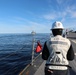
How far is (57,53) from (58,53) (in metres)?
0.02

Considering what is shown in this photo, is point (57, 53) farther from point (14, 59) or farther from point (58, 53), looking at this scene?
point (14, 59)

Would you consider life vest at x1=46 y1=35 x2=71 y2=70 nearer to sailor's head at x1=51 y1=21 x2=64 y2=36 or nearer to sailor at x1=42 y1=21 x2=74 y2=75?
sailor at x1=42 y1=21 x2=74 y2=75

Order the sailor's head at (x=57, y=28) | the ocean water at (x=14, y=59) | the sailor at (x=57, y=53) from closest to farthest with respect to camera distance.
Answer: the sailor at (x=57, y=53) < the sailor's head at (x=57, y=28) < the ocean water at (x=14, y=59)

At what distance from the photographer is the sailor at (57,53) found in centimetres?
368

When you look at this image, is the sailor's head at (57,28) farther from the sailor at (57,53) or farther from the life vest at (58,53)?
the life vest at (58,53)

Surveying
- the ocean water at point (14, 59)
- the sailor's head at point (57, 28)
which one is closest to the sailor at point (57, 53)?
the sailor's head at point (57, 28)

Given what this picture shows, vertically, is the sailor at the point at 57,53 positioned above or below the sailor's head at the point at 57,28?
below

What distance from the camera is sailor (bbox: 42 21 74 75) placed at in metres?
3.68

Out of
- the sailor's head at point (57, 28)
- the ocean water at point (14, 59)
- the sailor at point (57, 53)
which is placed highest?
the sailor's head at point (57, 28)

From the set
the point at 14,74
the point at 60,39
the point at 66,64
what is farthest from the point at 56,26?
the point at 14,74

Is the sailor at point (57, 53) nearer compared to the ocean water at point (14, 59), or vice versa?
the sailor at point (57, 53)

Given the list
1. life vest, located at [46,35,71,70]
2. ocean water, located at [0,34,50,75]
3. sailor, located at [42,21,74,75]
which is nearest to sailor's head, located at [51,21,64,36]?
sailor, located at [42,21,74,75]

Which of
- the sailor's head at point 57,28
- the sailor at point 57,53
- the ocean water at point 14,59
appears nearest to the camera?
the sailor at point 57,53

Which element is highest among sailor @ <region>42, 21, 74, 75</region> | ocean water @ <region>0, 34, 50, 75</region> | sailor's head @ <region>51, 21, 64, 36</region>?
sailor's head @ <region>51, 21, 64, 36</region>
